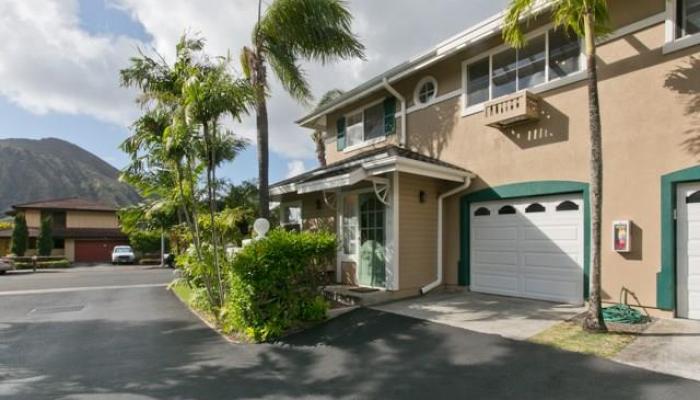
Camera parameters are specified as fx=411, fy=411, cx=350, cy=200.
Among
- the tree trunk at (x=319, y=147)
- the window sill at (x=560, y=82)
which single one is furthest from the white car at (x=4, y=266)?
the window sill at (x=560, y=82)

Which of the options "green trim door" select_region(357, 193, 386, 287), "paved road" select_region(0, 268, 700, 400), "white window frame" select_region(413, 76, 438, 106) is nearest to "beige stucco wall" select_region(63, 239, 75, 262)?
"paved road" select_region(0, 268, 700, 400)

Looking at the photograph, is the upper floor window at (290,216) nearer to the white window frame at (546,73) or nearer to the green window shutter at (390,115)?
the green window shutter at (390,115)

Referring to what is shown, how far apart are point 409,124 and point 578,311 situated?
641 centimetres

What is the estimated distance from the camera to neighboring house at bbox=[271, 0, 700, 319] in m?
6.86

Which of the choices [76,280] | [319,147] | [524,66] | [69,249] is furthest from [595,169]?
[69,249]

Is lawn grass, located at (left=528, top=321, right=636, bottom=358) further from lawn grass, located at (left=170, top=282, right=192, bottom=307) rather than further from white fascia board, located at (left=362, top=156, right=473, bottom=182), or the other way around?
lawn grass, located at (left=170, top=282, right=192, bottom=307)

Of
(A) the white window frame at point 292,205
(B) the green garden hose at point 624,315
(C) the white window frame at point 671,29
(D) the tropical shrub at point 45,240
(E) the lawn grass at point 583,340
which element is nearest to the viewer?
(E) the lawn grass at point 583,340

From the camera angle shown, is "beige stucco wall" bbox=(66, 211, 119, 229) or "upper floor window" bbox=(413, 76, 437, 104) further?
"beige stucco wall" bbox=(66, 211, 119, 229)

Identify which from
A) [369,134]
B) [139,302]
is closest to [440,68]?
[369,134]

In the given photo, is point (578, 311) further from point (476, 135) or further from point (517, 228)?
point (476, 135)

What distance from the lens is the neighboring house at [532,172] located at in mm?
6863

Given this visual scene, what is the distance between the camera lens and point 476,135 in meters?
9.90

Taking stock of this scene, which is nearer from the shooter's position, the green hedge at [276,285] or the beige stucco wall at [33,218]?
the green hedge at [276,285]

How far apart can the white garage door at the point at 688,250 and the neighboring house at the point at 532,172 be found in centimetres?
2
